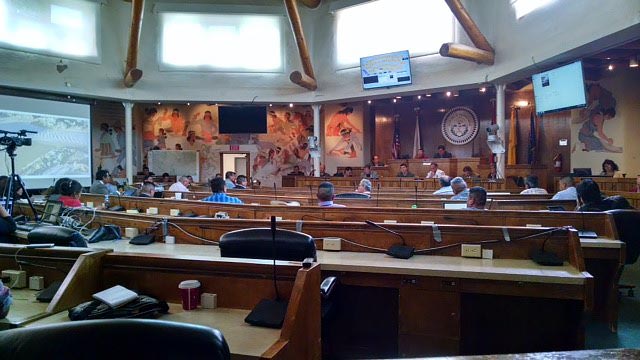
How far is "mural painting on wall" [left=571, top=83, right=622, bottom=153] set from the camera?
9.40m

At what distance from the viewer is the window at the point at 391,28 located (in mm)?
10281

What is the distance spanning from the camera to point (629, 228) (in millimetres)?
3811

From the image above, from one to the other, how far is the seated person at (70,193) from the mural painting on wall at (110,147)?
27.9 ft

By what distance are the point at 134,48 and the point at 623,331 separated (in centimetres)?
1134

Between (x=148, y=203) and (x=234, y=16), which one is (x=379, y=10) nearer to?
(x=234, y=16)

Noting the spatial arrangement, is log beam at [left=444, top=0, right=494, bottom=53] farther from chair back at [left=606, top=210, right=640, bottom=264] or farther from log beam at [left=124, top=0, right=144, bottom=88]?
log beam at [left=124, top=0, right=144, bottom=88]

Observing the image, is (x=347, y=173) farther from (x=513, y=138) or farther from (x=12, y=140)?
(x=12, y=140)

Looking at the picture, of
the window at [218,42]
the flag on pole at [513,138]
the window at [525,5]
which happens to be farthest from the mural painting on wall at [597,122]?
the window at [218,42]

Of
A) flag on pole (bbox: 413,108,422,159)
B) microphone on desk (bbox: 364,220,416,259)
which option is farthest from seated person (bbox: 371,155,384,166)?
microphone on desk (bbox: 364,220,416,259)

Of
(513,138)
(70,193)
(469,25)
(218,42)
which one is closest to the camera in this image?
(70,193)

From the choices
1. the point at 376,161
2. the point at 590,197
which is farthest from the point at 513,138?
the point at 590,197

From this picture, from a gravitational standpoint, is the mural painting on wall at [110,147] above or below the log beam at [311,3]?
below

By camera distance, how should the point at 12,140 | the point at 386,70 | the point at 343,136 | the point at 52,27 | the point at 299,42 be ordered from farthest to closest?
the point at 343,136 < the point at 299,42 < the point at 386,70 < the point at 52,27 < the point at 12,140

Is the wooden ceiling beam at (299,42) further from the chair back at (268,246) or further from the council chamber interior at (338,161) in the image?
the chair back at (268,246)
